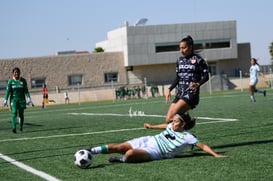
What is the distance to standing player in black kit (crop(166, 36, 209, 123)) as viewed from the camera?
32.0 feet

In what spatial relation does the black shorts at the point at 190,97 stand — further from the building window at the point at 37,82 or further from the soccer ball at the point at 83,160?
the building window at the point at 37,82

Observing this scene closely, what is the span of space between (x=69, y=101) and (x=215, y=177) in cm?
4242

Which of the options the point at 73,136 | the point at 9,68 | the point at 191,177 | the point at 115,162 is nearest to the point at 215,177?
the point at 191,177

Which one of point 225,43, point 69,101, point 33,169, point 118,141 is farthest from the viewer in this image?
point 225,43

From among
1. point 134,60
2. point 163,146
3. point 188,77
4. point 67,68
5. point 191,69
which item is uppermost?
point 134,60

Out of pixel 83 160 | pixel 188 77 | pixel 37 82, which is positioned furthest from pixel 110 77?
pixel 83 160

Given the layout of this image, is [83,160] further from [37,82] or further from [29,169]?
[37,82]

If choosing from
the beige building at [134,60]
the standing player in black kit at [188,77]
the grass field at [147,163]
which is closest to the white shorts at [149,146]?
the grass field at [147,163]

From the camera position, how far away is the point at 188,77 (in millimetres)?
9977

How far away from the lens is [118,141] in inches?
464

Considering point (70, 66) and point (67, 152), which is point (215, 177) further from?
point (70, 66)

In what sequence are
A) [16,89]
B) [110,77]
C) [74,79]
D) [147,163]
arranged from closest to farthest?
[147,163]
[16,89]
[74,79]
[110,77]

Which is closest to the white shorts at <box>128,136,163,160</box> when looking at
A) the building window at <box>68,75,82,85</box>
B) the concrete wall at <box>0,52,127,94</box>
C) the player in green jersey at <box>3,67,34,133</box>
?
the player in green jersey at <box>3,67,34,133</box>

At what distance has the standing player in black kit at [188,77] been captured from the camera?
32.0ft
